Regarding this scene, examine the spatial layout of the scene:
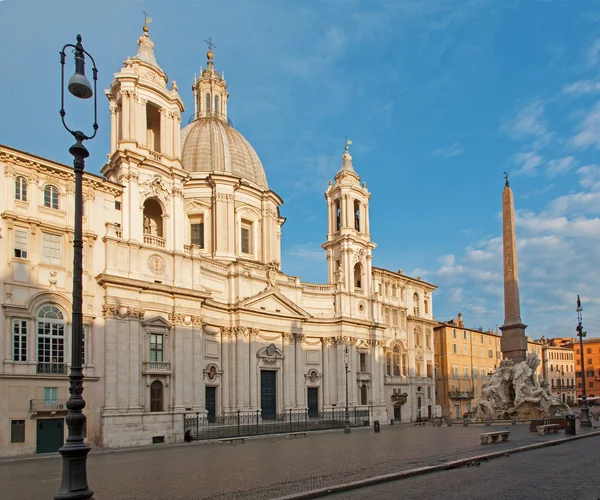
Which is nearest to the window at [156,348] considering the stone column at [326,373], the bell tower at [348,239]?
the stone column at [326,373]

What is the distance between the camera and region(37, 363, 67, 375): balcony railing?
103ft

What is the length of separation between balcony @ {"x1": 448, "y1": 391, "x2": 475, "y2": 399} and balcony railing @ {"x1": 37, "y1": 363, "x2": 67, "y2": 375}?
49271 millimetres

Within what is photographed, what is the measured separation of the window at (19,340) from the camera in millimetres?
30703

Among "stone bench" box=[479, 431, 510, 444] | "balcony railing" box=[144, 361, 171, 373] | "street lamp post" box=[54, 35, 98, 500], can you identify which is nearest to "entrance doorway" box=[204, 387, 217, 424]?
"balcony railing" box=[144, 361, 171, 373]

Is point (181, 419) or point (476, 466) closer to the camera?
point (476, 466)

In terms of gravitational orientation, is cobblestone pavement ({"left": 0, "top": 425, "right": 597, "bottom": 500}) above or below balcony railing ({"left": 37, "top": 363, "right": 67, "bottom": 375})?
below

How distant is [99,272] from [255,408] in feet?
58.4

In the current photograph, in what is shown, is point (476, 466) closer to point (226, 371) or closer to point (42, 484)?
point (42, 484)

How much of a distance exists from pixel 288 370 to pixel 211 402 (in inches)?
324

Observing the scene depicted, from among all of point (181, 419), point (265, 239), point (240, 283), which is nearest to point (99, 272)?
point (181, 419)

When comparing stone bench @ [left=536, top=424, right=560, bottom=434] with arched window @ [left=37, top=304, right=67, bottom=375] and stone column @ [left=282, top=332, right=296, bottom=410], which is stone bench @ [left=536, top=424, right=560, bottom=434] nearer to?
stone column @ [left=282, top=332, right=296, bottom=410]

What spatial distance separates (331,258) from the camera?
59.4m

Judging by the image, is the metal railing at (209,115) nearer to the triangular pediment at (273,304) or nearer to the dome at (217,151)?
the dome at (217,151)

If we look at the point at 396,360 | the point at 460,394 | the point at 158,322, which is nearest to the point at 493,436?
the point at 158,322
